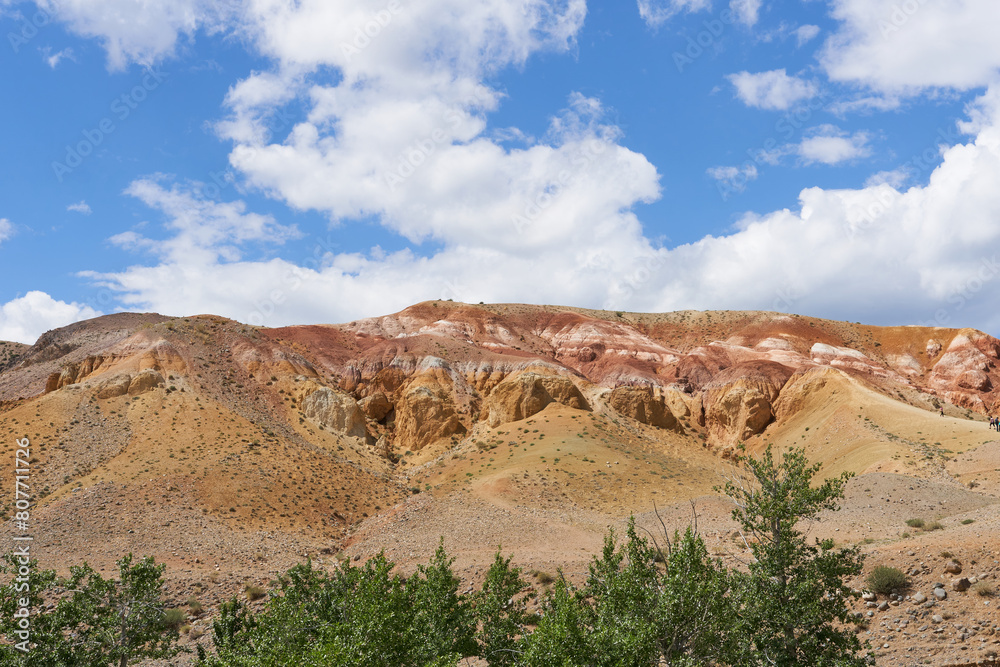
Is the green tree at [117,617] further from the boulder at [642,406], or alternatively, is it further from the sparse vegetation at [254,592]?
the boulder at [642,406]

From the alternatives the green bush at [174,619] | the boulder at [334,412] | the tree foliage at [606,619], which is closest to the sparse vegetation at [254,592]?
the green bush at [174,619]

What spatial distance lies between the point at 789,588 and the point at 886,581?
10.7 m

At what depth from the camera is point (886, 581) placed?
23.2 meters

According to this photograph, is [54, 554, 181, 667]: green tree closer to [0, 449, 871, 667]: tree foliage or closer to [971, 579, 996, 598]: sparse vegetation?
[0, 449, 871, 667]: tree foliage

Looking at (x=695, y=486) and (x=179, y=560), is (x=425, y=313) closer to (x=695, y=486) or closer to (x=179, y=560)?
(x=695, y=486)

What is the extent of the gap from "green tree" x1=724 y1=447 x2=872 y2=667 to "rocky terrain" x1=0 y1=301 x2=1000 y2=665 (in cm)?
694

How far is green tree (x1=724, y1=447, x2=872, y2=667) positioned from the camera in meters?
15.5

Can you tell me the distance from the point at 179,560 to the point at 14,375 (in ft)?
134

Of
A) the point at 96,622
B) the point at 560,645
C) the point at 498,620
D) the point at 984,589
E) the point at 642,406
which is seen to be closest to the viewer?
the point at 560,645

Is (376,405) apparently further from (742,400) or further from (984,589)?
(984,589)

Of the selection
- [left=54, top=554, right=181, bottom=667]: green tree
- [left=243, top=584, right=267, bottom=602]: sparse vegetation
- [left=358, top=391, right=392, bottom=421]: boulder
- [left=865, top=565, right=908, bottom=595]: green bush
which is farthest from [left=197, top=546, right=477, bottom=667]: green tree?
[left=358, top=391, right=392, bottom=421]: boulder

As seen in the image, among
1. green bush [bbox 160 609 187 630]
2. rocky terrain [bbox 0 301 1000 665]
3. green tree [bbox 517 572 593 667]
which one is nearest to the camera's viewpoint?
green tree [bbox 517 572 593 667]

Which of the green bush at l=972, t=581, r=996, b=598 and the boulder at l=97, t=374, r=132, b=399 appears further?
the boulder at l=97, t=374, r=132, b=399

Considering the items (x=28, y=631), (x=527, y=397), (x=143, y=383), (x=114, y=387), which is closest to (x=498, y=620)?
(x=28, y=631)
